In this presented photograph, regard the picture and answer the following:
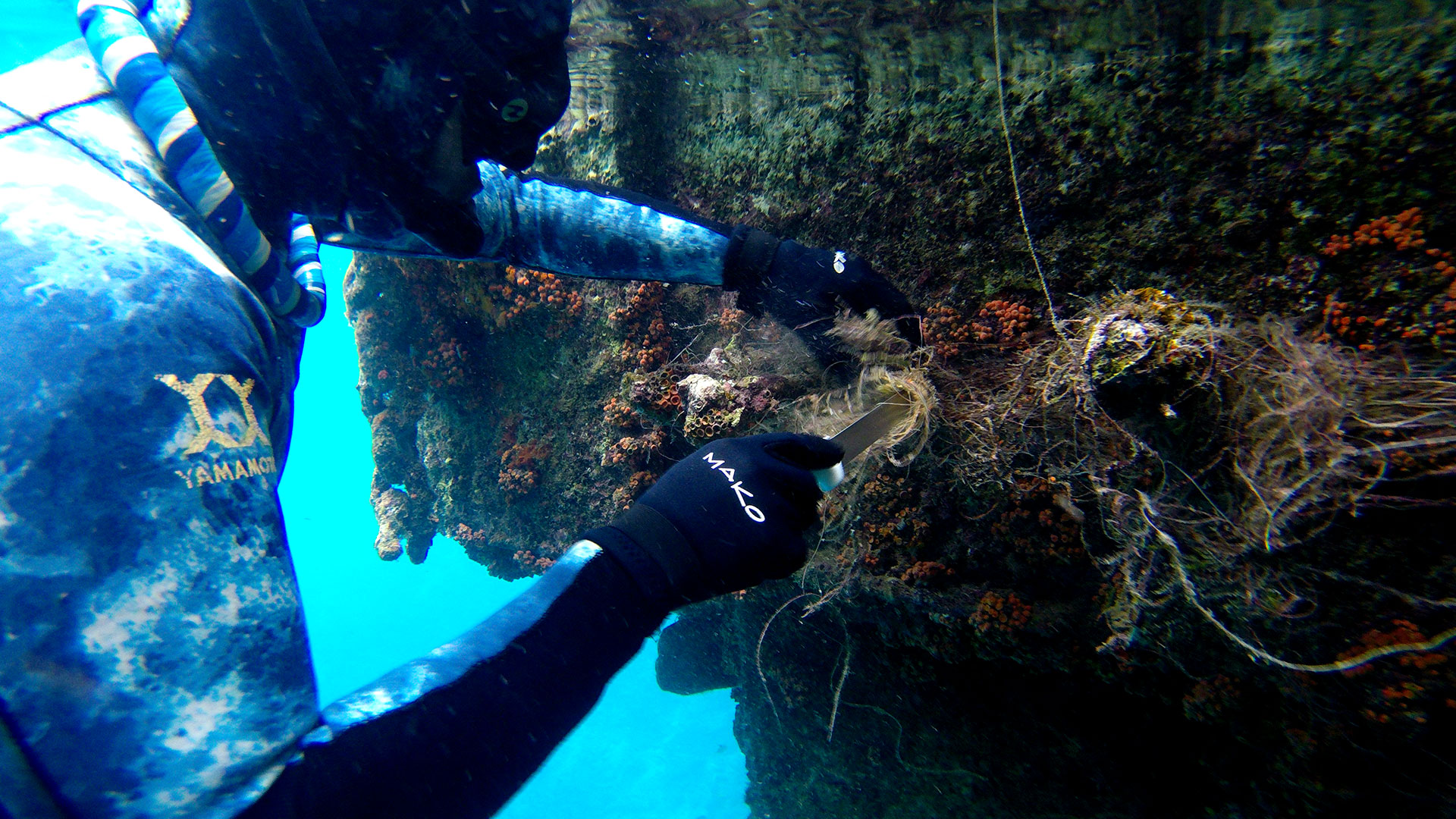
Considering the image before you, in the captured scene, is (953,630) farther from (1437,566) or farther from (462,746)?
(462,746)

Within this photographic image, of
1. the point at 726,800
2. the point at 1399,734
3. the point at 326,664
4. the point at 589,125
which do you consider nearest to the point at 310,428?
the point at 326,664

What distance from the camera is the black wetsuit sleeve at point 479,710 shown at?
105 cm

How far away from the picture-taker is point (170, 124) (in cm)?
140

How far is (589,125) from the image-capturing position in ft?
15.4

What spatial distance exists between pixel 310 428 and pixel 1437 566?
7560 centimetres

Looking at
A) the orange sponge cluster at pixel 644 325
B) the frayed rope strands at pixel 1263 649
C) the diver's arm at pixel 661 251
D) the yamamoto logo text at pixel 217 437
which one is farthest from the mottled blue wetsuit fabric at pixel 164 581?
the orange sponge cluster at pixel 644 325

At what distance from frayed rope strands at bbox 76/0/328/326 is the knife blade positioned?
1944mm

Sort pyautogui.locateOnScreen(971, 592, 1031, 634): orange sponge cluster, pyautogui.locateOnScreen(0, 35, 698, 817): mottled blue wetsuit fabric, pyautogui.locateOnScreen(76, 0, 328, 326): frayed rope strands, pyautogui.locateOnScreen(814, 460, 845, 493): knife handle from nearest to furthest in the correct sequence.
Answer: pyautogui.locateOnScreen(0, 35, 698, 817): mottled blue wetsuit fabric, pyautogui.locateOnScreen(76, 0, 328, 326): frayed rope strands, pyautogui.locateOnScreen(814, 460, 845, 493): knife handle, pyautogui.locateOnScreen(971, 592, 1031, 634): orange sponge cluster

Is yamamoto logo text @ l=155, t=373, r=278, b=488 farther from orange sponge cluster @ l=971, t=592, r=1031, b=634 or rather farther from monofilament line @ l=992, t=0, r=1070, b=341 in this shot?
orange sponge cluster @ l=971, t=592, r=1031, b=634

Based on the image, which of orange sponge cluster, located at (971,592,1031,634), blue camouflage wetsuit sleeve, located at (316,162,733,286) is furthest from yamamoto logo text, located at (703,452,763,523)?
orange sponge cluster, located at (971,592,1031,634)

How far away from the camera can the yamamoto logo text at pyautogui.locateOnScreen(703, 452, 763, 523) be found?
1.52 meters

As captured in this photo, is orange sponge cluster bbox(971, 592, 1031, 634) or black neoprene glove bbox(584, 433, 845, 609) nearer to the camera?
black neoprene glove bbox(584, 433, 845, 609)

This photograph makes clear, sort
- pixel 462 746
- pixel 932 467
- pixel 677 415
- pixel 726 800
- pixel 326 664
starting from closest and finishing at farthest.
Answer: pixel 462 746
pixel 932 467
pixel 677 415
pixel 726 800
pixel 326 664

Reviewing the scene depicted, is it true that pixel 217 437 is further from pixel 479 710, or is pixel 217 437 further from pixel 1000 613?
pixel 1000 613
